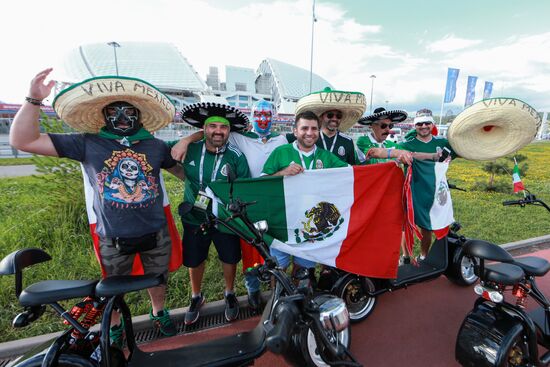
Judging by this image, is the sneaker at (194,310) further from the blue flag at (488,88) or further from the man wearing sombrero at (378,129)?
the blue flag at (488,88)

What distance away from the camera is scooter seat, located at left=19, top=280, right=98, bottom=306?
5.16 ft

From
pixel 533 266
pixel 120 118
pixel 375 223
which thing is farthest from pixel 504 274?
pixel 120 118

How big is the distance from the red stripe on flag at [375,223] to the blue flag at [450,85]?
30.5 m

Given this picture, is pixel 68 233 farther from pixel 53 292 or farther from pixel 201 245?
pixel 53 292

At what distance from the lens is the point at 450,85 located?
1086 inches

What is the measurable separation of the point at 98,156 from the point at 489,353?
3.43 m

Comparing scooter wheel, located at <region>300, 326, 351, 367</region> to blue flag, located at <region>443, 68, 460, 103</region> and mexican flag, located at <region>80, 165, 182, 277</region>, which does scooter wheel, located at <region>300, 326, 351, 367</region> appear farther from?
blue flag, located at <region>443, 68, 460, 103</region>

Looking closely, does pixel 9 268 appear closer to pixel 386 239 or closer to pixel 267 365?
pixel 267 365

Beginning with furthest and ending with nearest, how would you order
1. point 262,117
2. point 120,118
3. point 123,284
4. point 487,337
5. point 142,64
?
→ 1. point 142,64
2. point 262,117
3. point 120,118
4. point 487,337
5. point 123,284

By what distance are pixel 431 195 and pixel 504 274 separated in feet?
4.45

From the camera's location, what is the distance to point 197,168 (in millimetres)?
2887

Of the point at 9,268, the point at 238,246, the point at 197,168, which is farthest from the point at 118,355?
the point at 197,168

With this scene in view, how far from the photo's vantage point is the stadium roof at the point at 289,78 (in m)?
77.2

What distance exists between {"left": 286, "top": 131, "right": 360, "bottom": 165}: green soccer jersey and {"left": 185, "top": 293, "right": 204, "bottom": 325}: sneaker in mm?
2161
